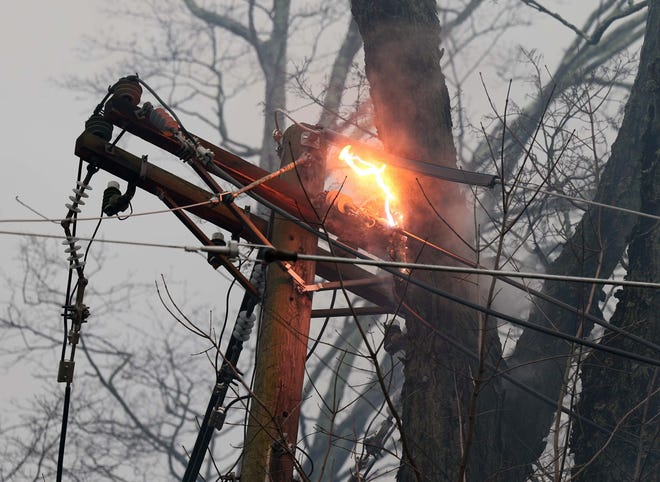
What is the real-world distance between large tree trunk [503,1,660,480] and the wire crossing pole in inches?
87.7

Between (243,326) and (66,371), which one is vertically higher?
(243,326)

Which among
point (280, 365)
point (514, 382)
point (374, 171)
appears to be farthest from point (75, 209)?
point (514, 382)

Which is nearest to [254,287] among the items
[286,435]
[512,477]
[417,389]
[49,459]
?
[286,435]

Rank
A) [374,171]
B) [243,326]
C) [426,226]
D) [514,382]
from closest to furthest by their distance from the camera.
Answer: [243,326]
[514,382]
[374,171]
[426,226]

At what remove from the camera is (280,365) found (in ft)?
16.7

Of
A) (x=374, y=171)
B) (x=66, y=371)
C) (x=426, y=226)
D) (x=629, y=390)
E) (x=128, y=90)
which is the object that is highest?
(x=374, y=171)

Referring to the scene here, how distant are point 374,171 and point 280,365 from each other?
2236mm

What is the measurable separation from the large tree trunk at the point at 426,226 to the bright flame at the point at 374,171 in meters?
0.41

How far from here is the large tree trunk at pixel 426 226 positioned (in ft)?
21.2

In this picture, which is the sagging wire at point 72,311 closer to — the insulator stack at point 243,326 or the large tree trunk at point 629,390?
the insulator stack at point 243,326

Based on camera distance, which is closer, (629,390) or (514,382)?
(514,382)

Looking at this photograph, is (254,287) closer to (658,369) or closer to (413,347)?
(413,347)

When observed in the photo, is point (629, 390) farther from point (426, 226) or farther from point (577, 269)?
point (426, 226)

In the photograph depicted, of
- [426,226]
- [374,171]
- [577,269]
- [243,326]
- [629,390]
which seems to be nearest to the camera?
[243,326]
